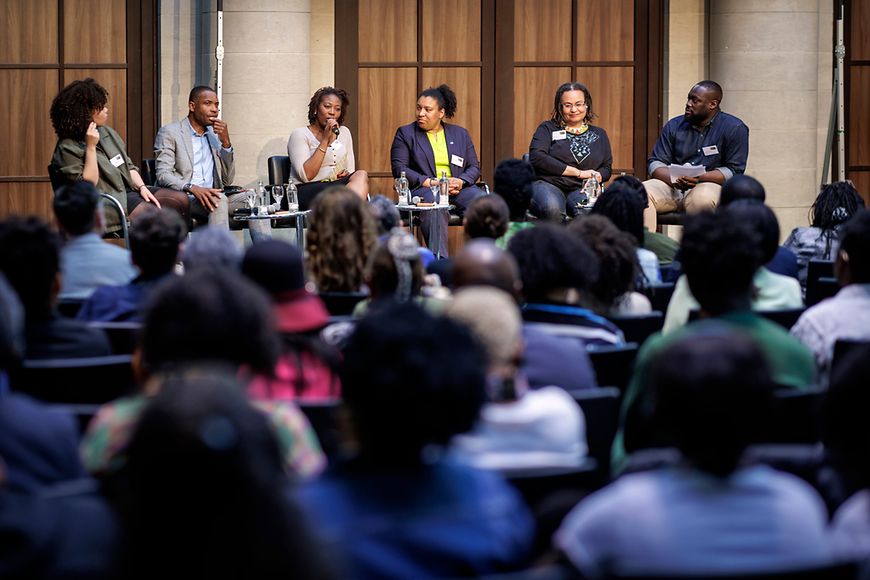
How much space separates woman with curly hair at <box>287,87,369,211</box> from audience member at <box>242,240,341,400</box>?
5795 mm

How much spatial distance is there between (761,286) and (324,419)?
95.9 inches

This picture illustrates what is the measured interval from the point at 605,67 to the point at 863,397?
31.0ft

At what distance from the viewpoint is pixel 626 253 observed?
479 centimetres

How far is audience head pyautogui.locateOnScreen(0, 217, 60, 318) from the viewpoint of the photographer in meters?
3.71

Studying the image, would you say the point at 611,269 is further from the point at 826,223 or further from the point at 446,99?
the point at 446,99

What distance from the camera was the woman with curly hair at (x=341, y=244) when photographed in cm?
503

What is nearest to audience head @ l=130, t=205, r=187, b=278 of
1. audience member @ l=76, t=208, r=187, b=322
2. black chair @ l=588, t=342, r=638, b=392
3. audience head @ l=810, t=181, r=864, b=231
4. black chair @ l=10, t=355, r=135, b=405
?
audience member @ l=76, t=208, r=187, b=322

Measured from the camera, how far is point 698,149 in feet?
32.3

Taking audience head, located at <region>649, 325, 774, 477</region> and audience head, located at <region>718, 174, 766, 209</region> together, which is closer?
audience head, located at <region>649, 325, 774, 477</region>

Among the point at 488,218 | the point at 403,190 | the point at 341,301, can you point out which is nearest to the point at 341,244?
the point at 341,301

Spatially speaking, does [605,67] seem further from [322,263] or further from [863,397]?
[863,397]

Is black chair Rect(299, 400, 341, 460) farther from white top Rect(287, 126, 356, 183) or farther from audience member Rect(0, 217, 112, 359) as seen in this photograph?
white top Rect(287, 126, 356, 183)

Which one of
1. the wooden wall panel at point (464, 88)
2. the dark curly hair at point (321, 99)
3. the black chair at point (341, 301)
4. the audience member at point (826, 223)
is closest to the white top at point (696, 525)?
the black chair at point (341, 301)

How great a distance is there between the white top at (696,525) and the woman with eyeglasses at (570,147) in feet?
25.3
